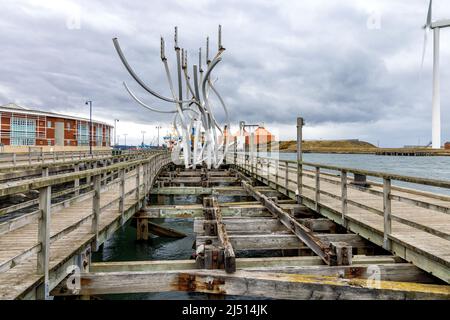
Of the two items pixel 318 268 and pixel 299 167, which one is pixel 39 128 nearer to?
pixel 299 167

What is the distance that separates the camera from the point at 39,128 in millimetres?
69250

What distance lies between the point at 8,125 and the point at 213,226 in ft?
217

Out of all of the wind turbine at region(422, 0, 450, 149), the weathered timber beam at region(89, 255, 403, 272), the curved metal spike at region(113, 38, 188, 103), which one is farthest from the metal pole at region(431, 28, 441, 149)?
the weathered timber beam at region(89, 255, 403, 272)

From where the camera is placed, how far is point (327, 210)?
998 cm

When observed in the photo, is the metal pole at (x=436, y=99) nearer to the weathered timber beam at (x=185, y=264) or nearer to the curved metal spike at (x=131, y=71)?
the curved metal spike at (x=131, y=71)

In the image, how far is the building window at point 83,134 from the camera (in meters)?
83.3

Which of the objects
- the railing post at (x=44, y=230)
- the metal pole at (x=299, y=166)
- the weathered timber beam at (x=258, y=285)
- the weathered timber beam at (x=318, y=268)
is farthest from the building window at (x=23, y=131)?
the railing post at (x=44, y=230)

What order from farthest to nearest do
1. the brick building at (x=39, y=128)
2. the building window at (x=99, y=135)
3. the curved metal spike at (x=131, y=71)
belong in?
the building window at (x=99, y=135) → the brick building at (x=39, y=128) → the curved metal spike at (x=131, y=71)

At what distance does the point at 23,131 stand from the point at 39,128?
12.9 feet

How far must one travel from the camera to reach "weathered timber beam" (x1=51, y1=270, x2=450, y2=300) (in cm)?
486

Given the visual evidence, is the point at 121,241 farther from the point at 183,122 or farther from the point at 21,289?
the point at 183,122
